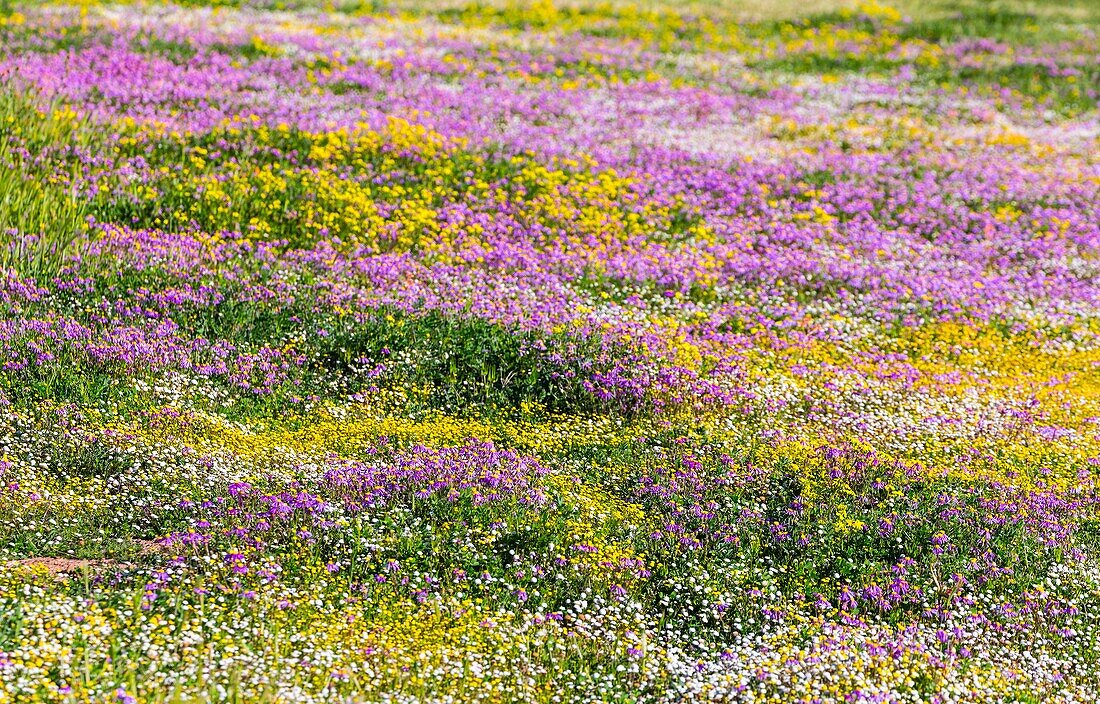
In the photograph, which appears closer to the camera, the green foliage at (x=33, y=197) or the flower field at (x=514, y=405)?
the flower field at (x=514, y=405)

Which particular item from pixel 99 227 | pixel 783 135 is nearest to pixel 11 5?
pixel 99 227

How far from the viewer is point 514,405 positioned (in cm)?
1228

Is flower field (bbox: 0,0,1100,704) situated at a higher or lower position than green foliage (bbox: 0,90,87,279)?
lower

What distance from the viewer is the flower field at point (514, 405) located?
8.41 metres

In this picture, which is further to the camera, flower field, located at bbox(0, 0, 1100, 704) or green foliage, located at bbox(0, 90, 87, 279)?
green foliage, located at bbox(0, 90, 87, 279)

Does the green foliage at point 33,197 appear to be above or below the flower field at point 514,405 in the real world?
above

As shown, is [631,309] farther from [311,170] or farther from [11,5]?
[11,5]

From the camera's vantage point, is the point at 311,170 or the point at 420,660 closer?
the point at 420,660

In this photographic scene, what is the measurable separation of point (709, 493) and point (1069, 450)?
423cm

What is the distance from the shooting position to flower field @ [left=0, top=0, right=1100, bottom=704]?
8.41 metres

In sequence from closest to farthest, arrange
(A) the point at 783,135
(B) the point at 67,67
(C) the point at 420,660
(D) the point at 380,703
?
(D) the point at 380,703 → (C) the point at 420,660 → (B) the point at 67,67 → (A) the point at 783,135

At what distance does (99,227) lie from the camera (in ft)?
48.3

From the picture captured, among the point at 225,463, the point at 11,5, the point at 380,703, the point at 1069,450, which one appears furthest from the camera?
the point at 11,5

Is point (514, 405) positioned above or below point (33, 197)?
below
